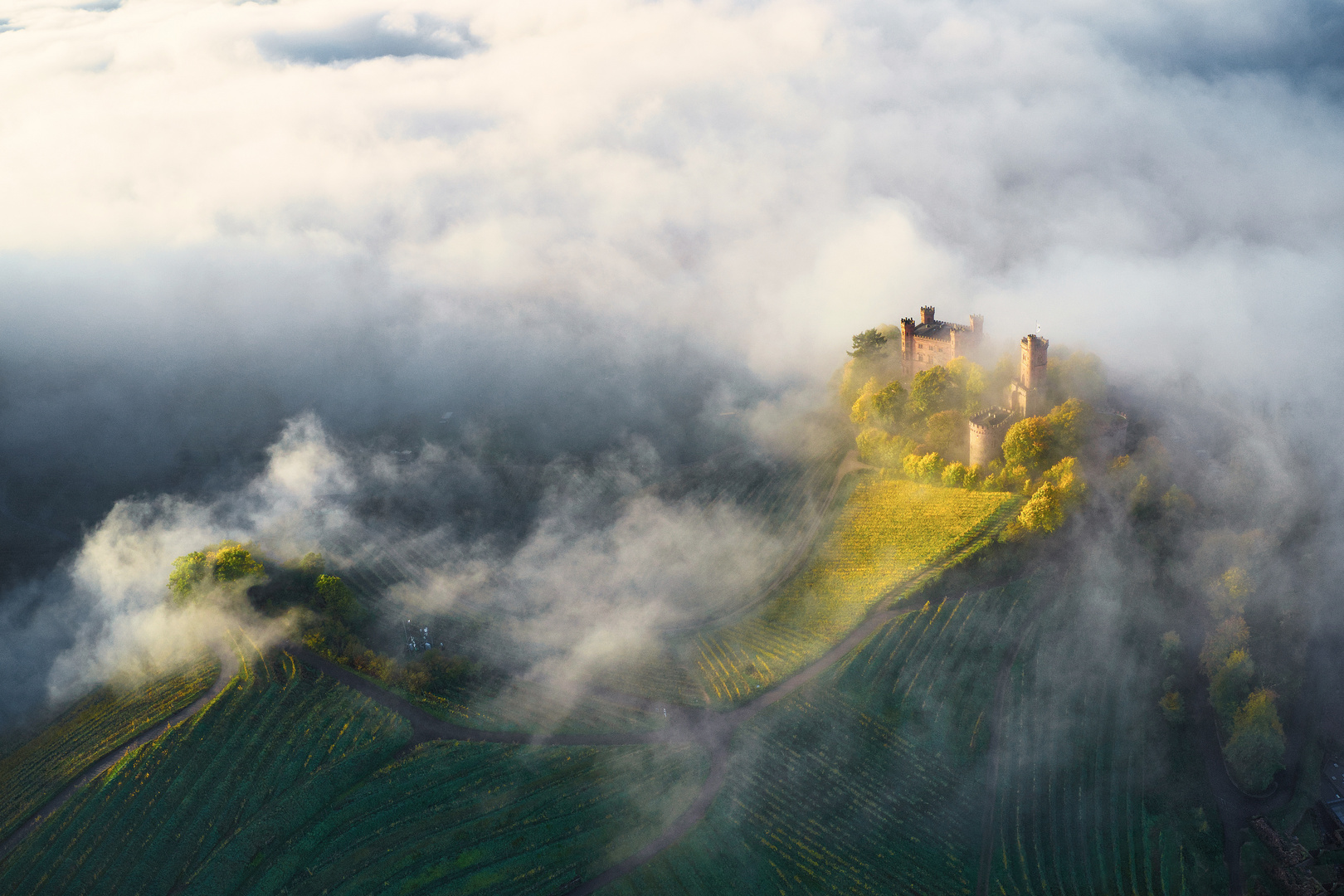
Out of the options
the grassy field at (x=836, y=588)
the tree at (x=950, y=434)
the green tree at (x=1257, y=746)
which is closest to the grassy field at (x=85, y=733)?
the grassy field at (x=836, y=588)

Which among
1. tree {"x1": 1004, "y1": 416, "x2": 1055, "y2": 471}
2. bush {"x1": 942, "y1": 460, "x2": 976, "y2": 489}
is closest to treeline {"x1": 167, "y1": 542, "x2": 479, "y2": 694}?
bush {"x1": 942, "y1": 460, "x2": 976, "y2": 489}

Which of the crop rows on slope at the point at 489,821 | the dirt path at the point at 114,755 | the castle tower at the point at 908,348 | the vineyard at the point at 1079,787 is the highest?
the castle tower at the point at 908,348

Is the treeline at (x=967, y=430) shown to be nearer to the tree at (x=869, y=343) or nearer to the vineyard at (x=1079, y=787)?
the tree at (x=869, y=343)

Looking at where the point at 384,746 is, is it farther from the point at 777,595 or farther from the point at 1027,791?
the point at 1027,791

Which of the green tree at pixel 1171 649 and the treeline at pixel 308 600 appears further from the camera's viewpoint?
the green tree at pixel 1171 649

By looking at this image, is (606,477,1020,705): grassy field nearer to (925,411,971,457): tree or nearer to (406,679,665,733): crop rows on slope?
(406,679,665,733): crop rows on slope

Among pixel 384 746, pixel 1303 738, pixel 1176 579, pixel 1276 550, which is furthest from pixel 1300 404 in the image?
pixel 384 746
